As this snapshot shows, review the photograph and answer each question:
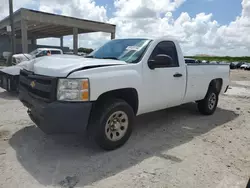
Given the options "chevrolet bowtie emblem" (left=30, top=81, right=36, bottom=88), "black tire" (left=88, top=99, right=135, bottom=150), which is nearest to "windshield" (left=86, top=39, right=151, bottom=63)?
"black tire" (left=88, top=99, right=135, bottom=150)

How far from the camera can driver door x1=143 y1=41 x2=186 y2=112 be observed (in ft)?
13.7

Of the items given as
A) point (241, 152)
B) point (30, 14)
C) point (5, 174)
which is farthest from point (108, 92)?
point (30, 14)

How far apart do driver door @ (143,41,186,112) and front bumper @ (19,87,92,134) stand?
4.28 ft

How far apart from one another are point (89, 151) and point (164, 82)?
191cm

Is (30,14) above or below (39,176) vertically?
above

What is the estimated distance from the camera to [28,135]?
434 centimetres

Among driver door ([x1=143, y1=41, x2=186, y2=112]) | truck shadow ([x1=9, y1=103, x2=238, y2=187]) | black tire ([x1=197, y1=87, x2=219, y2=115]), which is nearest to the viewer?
truck shadow ([x1=9, y1=103, x2=238, y2=187])

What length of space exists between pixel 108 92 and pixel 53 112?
906mm

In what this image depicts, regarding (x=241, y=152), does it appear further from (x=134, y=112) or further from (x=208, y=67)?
(x=208, y=67)

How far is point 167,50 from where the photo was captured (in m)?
4.80

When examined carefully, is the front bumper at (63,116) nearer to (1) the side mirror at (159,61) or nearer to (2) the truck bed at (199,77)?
(1) the side mirror at (159,61)

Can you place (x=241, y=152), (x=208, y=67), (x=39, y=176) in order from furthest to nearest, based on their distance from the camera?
(x=208, y=67) → (x=241, y=152) → (x=39, y=176)

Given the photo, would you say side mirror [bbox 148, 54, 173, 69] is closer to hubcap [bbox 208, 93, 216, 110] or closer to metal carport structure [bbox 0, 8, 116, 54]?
hubcap [bbox 208, 93, 216, 110]

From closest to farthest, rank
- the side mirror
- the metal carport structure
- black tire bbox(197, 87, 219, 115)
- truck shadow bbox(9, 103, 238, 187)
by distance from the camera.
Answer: truck shadow bbox(9, 103, 238, 187), the side mirror, black tire bbox(197, 87, 219, 115), the metal carport structure
